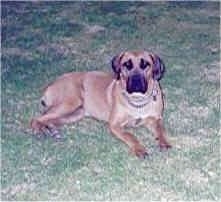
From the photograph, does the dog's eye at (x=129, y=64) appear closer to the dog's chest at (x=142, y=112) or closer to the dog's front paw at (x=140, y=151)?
the dog's chest at (x=142, y=112)

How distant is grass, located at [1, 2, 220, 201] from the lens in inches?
200

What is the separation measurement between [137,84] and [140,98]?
0.22 metres

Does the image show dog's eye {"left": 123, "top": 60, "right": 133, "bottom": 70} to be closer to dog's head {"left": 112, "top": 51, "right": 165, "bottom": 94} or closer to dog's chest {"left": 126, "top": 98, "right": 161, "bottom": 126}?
dog's head {"left": 112, "top": 51, "right": 165, "bottom": 94}

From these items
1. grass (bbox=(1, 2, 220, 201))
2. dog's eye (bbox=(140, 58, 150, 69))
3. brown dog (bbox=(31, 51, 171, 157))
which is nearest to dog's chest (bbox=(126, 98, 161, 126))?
brown dog (bbox=(31, 51, 171, 157))

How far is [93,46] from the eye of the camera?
863 cm

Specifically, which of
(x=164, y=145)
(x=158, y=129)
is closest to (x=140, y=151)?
(x=164, y=145)

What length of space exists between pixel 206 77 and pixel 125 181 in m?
2.62

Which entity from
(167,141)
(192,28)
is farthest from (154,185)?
(192,28)

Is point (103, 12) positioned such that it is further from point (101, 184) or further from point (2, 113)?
point (101, 184)

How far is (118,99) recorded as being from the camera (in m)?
6.08

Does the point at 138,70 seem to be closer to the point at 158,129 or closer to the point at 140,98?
the point at 140,98

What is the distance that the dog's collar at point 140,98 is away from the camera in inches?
236

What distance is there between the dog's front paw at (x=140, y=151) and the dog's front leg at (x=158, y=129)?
171 millimetres

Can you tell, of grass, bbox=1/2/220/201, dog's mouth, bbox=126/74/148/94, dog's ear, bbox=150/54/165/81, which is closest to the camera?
grass, bbox=1/2/220/201
